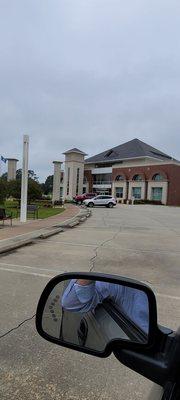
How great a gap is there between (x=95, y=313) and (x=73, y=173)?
4043 inches

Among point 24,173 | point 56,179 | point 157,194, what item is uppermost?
point 56,179

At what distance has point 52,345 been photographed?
15.5 ft

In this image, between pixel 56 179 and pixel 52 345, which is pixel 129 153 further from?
pixel 52 345

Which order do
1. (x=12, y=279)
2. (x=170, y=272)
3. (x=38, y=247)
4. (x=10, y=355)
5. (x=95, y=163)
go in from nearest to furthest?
(x=10, y=355)
(x=12, y=279)
(x=170, y=272)
(x=38, y=247)
(x=95, y=163)

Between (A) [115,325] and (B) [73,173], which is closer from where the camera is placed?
(A) [115,325]

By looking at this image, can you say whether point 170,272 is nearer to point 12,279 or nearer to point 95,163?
point 12,279

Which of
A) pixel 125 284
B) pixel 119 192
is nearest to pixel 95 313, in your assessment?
pixel 125 284

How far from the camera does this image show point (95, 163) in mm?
112688

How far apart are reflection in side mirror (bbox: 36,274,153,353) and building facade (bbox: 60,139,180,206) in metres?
83.1

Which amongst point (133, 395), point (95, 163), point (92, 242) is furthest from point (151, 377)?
point (95, 163)

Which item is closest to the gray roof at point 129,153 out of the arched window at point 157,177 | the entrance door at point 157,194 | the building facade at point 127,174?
the building facade at point 127,174

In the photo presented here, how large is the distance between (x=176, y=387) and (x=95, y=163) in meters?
112

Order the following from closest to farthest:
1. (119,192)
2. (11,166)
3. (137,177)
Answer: (11,166) < (137,177) < (119,192)

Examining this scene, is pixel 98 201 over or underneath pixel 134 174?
underneath
